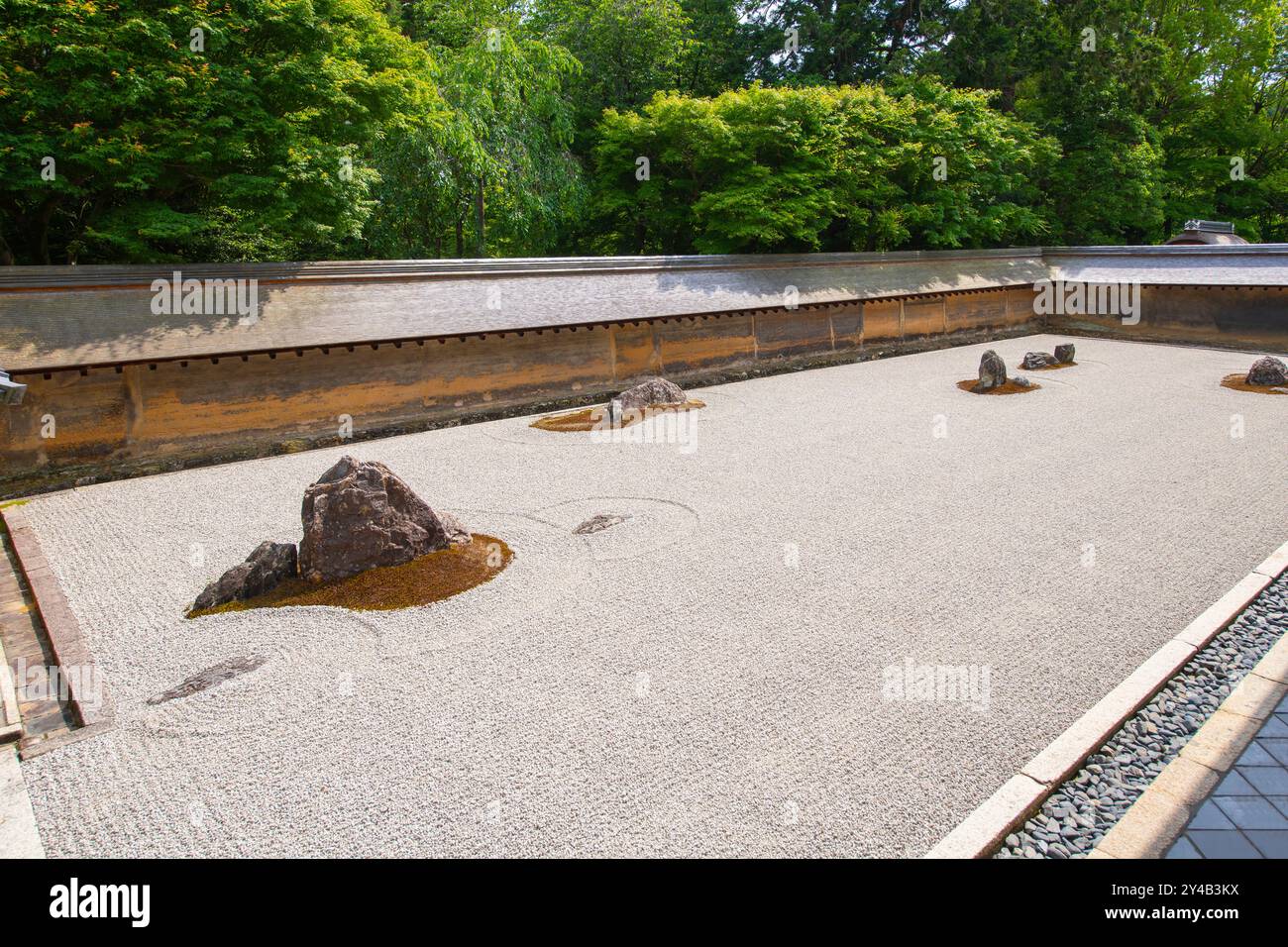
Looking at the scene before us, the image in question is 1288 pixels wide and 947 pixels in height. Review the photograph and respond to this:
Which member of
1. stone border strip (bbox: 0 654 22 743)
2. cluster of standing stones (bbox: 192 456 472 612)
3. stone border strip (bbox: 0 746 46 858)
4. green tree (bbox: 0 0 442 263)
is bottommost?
stone border strip (bbox: 0 746 46 858)

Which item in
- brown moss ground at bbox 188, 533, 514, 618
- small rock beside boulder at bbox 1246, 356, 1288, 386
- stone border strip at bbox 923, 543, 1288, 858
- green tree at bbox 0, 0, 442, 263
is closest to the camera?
stone border strip at bbox 923, 543, 1288, 858

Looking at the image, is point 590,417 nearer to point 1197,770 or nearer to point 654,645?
point 654,645

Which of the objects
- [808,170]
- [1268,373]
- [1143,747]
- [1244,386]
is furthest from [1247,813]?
[808,170]

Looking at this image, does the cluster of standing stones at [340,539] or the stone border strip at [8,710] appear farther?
the cluster of standing stones at [340,539]

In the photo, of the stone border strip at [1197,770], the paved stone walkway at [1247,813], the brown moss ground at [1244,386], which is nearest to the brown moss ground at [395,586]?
the stone border strip at [1197,770]

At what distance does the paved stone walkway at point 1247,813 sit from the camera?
12.6 ft

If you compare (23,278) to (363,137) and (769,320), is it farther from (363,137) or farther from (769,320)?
(769,320)

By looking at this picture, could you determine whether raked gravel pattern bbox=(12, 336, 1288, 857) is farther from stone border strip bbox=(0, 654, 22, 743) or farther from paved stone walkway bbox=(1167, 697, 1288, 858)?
paved stone walkway bbox=(1167, 697, 1288, 858)

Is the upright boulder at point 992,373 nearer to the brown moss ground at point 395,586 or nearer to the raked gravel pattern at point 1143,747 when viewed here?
the raked gravel pattern at point 1143,747

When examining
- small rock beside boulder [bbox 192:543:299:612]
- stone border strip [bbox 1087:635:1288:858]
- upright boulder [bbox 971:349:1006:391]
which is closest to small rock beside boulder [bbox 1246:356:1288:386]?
upright boulder [bbox 971:349:1006:391]

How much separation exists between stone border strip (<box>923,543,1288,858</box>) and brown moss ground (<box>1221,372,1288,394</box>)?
10917 millimetres

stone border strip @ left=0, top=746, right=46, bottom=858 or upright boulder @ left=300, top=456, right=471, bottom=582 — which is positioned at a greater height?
upright boulder @ left=300, top=456, right=471, bottom=582

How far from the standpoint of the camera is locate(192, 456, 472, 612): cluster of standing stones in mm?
7082
